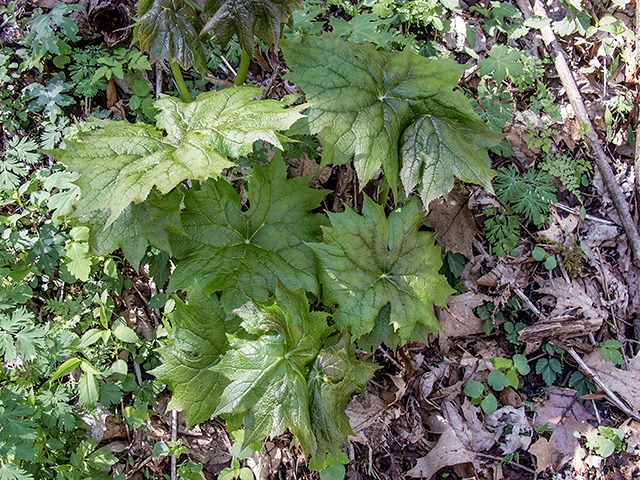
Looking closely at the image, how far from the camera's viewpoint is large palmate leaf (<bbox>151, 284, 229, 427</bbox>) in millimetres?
2018

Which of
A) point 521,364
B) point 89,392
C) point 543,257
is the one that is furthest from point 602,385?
point 89,392

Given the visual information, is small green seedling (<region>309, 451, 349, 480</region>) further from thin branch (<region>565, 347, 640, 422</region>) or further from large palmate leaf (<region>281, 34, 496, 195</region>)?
thin branch (<region>565, 347, 640, 422</region>)

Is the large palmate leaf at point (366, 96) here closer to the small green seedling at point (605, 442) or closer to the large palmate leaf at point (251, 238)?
the large palmate leaf at point (251, 238)

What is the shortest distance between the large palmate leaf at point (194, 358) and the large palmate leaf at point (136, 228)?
356 millimetres

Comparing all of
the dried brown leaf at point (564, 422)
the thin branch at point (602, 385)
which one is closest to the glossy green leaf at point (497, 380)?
the dried brown leaf at point (564, 422)

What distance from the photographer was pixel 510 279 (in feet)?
10.0

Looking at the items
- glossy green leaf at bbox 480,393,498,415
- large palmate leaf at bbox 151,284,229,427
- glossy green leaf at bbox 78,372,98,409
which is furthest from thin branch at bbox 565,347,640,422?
glossy green leaf at bbox 78,372,98,409

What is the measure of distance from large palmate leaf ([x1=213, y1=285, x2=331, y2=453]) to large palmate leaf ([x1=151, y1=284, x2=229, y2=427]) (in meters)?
0.26

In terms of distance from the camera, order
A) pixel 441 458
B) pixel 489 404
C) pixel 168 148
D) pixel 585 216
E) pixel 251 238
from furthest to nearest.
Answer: pixel 585 216, pixel 489 404, pixel 441 458, pixel 251 238, pixel 168 148

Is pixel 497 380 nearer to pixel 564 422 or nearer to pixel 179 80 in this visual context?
pixel 564 422

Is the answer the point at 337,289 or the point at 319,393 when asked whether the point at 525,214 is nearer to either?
the point at 337,289

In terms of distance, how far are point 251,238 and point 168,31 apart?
3.52 ft

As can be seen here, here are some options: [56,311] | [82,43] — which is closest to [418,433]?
[56,311]

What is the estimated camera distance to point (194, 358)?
6.78ft
